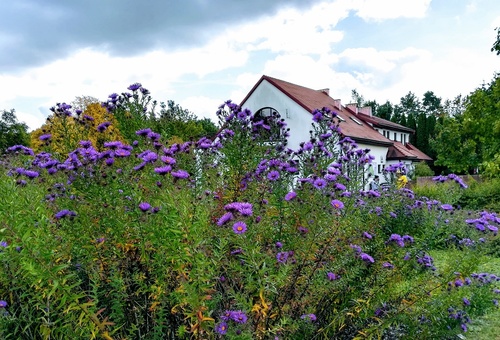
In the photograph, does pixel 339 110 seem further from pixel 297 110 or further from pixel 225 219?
pixel 225 219

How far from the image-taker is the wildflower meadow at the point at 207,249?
6.70ft

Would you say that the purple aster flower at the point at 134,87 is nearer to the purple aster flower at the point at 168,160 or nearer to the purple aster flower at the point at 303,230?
the purple aster flower at the point at 168,160

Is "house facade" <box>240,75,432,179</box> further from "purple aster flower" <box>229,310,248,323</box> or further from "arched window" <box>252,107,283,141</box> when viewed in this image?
"purple aster flower" <box>229,310,248,323</box>

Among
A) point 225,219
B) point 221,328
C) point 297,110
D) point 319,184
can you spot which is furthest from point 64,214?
point 297,110

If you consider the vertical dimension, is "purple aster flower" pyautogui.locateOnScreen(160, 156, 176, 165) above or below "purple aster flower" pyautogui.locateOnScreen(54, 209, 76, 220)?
above

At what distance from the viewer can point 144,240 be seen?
221 centimetres

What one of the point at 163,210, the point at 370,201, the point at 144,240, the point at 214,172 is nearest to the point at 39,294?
the point at 144,240

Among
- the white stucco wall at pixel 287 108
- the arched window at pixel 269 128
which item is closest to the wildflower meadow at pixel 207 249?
the arched window at pixel 269 128

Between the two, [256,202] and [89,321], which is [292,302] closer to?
[256,202]

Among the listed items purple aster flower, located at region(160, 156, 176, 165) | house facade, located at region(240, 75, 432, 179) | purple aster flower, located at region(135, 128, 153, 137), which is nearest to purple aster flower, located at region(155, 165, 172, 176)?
purple aster flower, located at region(160, 156, 176, 165)

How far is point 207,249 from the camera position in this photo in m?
2.25

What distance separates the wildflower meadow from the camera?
2043 millimetres

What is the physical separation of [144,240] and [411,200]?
12.2ft

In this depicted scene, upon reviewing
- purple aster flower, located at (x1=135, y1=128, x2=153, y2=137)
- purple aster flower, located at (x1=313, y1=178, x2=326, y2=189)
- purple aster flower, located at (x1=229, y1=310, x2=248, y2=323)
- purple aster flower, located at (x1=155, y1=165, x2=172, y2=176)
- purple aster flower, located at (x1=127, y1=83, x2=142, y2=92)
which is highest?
purple aster flower, located at (x1=127, y1=83, x2=142, y2=92)
